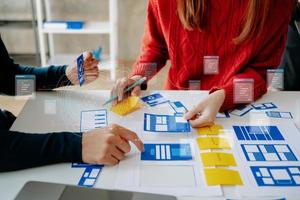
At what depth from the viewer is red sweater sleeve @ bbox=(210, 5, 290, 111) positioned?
1034 millimetres

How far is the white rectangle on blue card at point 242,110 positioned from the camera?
37.0 inches

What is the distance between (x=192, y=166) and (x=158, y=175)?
0.24 ft

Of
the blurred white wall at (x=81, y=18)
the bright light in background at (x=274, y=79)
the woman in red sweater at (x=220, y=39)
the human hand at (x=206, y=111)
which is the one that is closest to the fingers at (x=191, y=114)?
the human hand at (x=206, y=111)

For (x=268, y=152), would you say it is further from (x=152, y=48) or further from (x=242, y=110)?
(x=152, y=48)

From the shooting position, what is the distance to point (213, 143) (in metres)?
0.81

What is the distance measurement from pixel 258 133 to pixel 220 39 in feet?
1.15

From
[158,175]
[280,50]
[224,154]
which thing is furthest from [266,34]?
[158,175]

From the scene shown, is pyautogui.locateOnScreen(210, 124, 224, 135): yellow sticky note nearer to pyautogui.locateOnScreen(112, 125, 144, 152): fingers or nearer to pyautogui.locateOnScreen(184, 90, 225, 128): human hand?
pyautogui.locateOnScreen(184, 90, 225, 128): human hand

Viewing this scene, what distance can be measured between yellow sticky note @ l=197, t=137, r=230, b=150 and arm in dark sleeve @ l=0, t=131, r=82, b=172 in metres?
0.26

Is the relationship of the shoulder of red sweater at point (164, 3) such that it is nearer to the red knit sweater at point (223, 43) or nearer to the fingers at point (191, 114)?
the red knit sweater at point (223, 43)

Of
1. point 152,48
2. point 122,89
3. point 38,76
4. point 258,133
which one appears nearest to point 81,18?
point 152,48

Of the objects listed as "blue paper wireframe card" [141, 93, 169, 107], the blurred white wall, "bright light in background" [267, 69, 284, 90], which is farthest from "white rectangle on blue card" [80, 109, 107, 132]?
the blurred white wall

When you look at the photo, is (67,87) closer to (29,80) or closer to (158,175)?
(29,80)

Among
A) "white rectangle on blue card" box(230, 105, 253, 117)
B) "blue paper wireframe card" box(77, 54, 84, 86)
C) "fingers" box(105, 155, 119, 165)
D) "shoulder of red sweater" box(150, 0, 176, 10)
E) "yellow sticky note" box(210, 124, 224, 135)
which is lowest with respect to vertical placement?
"fingers" box(105, 155, 119, 165)
